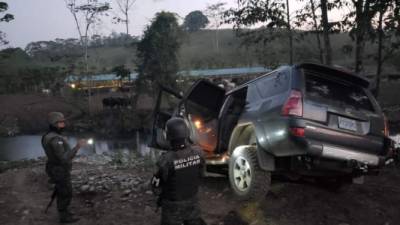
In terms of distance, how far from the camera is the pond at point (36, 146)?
26.3m

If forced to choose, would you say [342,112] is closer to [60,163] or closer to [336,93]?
[336,93]

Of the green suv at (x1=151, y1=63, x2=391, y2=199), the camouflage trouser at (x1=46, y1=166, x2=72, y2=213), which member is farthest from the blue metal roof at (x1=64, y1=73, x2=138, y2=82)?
the green suv at (x1=151, y1=63, x2=391, y2=199)

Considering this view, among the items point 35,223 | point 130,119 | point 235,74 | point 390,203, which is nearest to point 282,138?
point 390,203

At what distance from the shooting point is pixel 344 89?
20.8ft

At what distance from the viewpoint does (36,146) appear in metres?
31.2

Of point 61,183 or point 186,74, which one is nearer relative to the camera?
point 61,183

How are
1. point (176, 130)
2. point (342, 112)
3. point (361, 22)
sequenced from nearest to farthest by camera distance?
1. point (176, 130)
2. point (342, 112)
3. point (361, 22)

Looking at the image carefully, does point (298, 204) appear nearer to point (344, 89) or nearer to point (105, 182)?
point (344, 89)

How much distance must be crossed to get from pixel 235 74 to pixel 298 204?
49.1m

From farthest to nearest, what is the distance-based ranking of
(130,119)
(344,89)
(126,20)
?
(126,20), (130,119), (344,89)

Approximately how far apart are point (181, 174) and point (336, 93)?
2.82m

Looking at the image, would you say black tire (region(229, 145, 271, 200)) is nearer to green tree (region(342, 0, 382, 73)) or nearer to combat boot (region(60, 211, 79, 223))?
combat boot (region(60, 211, 79, 223))

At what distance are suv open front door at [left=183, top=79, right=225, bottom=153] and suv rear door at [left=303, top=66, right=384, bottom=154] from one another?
2.57 metres

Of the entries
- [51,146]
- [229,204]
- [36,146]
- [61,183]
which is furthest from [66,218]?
[36,146]
